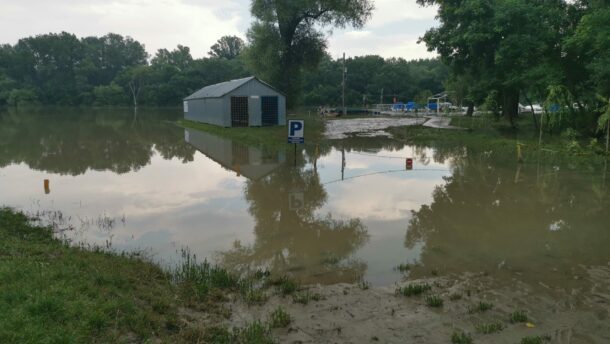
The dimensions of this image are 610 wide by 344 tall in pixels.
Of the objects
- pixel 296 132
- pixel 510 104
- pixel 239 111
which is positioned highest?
pixel 510 104

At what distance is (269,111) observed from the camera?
33438 mm

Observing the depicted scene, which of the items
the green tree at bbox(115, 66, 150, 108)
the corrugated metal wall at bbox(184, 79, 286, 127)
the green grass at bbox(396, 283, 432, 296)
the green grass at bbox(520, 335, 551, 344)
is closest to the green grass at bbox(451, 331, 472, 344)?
the green grass at bbox(520, 335, 551, 344)

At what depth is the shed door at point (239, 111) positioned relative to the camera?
107 feet

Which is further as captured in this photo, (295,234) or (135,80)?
(135,80)

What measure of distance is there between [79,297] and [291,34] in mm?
37623

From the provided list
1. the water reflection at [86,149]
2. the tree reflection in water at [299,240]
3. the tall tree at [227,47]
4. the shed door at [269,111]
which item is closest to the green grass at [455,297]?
the tree reflection in water at [299,240]

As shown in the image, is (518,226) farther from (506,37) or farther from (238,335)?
(506,37)

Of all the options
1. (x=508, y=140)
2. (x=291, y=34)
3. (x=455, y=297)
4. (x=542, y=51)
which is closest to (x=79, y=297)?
(x=455, y=297)

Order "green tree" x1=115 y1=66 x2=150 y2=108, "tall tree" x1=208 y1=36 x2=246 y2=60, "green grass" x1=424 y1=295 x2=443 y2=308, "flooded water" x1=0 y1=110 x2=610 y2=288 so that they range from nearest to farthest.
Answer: "green grass" x1=424 y1=295 x2=443 y2=308 → "flooded water" x1=0 y1=110 x2=610 y2=288 → "green tree" x1=115 y1=66 x2=150 y2=108 → "tall tree" x1=208 y1=36 x2=246 y2=60

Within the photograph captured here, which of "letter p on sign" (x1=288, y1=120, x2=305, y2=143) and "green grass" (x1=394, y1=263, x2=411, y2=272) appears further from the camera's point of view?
"letter p on sign" (x1=288, y1=120, x2=305, y2=143)

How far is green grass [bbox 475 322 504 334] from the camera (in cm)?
539

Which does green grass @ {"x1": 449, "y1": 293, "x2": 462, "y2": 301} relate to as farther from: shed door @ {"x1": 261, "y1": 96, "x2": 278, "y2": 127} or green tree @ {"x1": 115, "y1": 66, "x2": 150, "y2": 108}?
green tree @ {"x1": 115, "y1": 66, "x2": 150, "y2": 108}

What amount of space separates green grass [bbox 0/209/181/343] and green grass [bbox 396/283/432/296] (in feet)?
10.8

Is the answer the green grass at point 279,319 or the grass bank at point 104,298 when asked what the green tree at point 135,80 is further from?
the green grass at point 279,319
